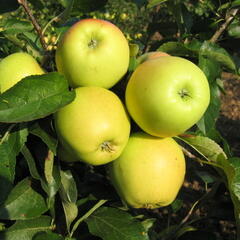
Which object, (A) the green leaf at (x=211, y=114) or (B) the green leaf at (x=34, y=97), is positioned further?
(A) the green leaf at (x=211, y=114)

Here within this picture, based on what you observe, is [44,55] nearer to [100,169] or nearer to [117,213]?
[117,213]

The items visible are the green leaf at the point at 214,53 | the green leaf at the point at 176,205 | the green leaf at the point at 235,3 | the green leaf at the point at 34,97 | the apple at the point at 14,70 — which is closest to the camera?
the green leaf at the point at 34,97

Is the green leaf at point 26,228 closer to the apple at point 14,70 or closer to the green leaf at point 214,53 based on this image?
the apple at point 14,70

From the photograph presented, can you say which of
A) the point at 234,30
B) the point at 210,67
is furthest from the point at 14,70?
the point at 234,30

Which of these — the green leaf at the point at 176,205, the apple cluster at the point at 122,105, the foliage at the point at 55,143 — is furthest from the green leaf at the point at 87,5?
the green leaf at the point at 176,205

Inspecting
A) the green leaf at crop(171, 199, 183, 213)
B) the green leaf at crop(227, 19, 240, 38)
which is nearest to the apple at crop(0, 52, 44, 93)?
the green leaf at crop(227, 19, 240, 38)

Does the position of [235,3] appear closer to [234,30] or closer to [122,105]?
[234,30]

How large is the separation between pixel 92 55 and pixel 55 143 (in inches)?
7.8

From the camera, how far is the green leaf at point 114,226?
1.00 m

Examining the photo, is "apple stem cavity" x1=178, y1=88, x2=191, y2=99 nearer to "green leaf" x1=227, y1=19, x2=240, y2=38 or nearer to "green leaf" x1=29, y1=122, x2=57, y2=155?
"green leaf" x1=29, y1=122, x2=57, y2=155

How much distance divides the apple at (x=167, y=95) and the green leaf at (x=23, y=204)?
35 centimetres

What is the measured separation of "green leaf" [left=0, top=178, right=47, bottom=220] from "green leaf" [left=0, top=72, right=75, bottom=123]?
11.2 inches

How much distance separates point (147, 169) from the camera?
2.88ft

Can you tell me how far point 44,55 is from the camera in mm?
944
